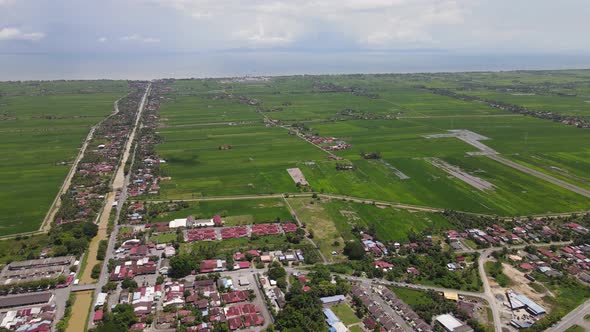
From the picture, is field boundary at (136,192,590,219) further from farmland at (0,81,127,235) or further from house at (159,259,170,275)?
farmland at (0,81,127,235)

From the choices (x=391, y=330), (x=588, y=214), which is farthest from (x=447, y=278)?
(x=588, y=214)

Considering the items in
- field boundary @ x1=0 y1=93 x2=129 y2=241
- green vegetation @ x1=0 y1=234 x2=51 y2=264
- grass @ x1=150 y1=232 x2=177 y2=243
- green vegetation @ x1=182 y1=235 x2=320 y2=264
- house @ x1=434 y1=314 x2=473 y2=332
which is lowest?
house @ x1=434 y1=314 x2=473 y2=332

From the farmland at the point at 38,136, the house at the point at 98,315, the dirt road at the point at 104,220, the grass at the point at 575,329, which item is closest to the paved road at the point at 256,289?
the house at the point at 98,315

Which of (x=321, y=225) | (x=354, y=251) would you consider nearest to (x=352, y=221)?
(x=321, y=225)

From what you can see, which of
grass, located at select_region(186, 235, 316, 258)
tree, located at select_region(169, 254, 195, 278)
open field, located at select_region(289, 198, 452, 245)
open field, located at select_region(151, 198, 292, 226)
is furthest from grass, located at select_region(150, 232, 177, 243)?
open field, located at select_region(289, 198, 452, 245)

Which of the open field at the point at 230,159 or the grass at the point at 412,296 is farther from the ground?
the open field at the point at 230,159

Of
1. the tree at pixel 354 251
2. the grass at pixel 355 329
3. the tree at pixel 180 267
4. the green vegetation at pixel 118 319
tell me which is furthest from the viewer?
the tree at pixel 354 251

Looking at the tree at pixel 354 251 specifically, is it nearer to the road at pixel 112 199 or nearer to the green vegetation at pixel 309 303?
the green vegetation at pixel 309 303

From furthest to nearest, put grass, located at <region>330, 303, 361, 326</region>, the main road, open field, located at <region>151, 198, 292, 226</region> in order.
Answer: open field, located at <region>151, 198, 292, 226</region> < the main road < grass, located at <region>330, 303, 361, 326</region>

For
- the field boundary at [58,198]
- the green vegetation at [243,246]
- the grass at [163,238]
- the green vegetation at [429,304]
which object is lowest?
the green vegetation at [429,304]
